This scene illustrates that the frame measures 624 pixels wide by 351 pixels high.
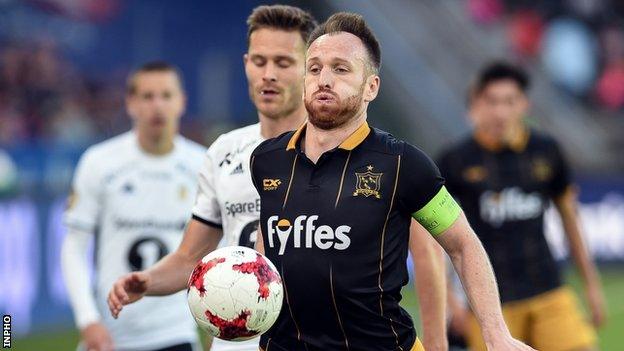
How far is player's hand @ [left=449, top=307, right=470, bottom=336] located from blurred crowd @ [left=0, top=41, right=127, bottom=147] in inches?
357

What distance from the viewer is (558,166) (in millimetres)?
8836

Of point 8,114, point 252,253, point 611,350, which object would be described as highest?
point 252,253

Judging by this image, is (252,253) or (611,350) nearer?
(252,253)

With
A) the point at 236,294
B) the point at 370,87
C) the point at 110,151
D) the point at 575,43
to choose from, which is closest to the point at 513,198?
the point at 110,151

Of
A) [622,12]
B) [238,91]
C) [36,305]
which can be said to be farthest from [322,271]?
[622,12]

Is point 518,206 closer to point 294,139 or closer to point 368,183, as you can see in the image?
point 294,139

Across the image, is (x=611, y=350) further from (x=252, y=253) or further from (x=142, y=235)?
(x=252, y=253)

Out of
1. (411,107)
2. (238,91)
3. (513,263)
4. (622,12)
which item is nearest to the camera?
(513,263)

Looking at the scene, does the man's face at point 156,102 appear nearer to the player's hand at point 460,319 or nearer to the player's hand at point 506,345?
the player's hand at point 460,319

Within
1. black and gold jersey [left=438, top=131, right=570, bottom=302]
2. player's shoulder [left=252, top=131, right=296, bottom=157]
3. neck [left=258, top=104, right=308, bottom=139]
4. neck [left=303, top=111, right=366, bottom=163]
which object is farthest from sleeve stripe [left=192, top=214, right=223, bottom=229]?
black and gold jersey [left=438, top=131, right=570, bottom=302]

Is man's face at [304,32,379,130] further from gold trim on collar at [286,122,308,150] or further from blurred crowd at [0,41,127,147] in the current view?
blurred crowd at [0,41,127,147]

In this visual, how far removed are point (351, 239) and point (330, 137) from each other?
42cm

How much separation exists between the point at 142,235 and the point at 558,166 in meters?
3.09

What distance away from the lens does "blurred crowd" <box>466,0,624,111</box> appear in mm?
23250
